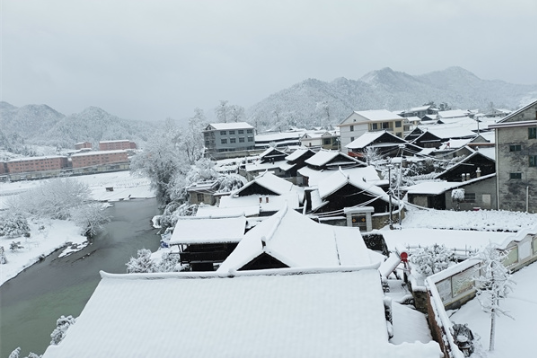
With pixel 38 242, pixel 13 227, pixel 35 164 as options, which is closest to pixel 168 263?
pixel 38 242

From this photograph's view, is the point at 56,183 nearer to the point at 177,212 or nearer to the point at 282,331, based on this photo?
the point at 177,212

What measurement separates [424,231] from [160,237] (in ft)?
85.6

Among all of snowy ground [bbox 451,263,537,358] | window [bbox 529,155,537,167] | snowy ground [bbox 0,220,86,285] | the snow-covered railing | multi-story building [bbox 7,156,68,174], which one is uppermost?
multi-story building [bbox 7,156,68,174]

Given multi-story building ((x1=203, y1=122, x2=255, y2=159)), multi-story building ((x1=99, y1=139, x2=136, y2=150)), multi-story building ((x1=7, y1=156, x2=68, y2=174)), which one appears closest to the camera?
multi-story building ((x1=203, y1=122, x2=255, y2=159))

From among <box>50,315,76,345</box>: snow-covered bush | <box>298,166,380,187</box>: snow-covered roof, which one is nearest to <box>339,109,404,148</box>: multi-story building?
<box>298,166,380,187</box>: snow-covered roof

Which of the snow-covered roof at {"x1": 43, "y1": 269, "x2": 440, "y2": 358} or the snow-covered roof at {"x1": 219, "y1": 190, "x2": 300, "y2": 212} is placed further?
the snow-covered roof at {"x1": 219, "y1": 190, "x2": 300, "y2": 212}

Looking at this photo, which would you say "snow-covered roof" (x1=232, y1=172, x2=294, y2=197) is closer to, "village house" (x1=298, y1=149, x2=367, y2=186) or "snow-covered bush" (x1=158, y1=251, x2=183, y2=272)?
"village house" (x1=298, y1=149, x2=367, y2=186)

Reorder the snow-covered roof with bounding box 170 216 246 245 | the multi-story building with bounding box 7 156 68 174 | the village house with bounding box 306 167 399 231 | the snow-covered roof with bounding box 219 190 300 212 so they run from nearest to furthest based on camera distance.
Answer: the snow-covered roof with bounding box 170 216 246 245, the village house with bounding box 306 167 399 231, the snow-covered roof with bounding box 219 190 300 212, the multi-story building with bounding box 7 156 68 174

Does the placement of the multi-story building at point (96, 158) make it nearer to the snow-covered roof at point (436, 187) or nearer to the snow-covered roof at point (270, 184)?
the snow-covered roof at point (270, 184)

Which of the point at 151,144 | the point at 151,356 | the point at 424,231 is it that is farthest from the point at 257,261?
the point at 151,144

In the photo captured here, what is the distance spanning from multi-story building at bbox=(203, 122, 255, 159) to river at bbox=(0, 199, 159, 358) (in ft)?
81.2

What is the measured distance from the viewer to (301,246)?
1259 centimetres

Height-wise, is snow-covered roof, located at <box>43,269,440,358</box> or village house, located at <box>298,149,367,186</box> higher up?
village house, located at <box>298,149,367,186</box>

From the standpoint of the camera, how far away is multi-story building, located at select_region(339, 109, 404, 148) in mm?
52812
